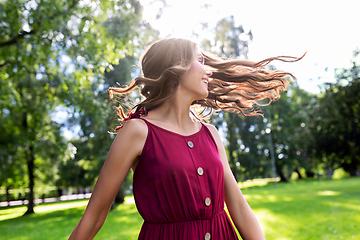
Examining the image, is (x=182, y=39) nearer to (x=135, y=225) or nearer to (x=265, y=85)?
→ (x=265, y=85)

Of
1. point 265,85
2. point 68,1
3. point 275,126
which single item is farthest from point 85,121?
point 275,126

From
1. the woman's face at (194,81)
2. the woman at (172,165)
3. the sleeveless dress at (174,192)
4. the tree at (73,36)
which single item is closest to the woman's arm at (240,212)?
the woman at (172,165)

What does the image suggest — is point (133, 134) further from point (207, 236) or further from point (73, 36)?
point (73, 36)

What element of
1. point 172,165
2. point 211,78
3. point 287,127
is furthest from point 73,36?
point 287,127

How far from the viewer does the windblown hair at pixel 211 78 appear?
76.3 inches

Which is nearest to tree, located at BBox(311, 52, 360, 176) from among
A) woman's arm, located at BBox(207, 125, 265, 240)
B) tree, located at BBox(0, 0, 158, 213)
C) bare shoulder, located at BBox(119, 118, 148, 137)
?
tree, located at BBox(0, 0, 158, 213)

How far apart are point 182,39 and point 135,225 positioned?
12.4 meters

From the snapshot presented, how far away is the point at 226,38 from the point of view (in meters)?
23.9

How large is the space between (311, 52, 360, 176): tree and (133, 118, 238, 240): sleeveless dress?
19772 millimetres

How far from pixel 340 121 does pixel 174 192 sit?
70.2 ft

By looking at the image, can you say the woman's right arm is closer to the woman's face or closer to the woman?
the woman

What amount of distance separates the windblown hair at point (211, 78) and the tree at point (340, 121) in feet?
61.9

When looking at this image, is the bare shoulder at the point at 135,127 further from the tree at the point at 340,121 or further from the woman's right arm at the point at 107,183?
the tree at the point at 340,121

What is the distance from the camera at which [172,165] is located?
1.67 metres
